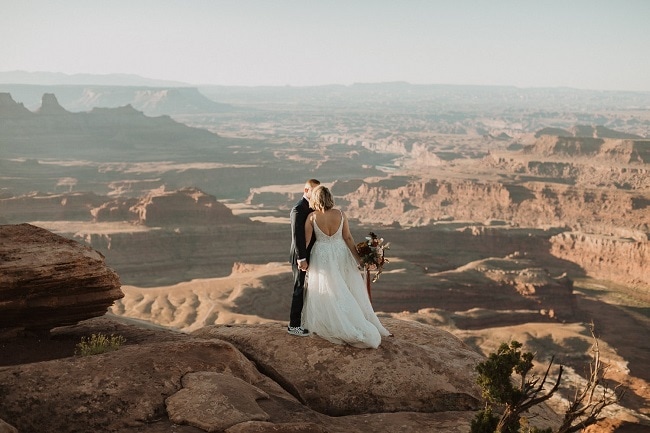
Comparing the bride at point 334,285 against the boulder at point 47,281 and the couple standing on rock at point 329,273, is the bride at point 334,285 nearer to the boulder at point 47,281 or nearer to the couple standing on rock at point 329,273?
the couple standing on rock at point 329,273

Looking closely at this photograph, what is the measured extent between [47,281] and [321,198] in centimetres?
393

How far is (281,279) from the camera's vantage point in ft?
129

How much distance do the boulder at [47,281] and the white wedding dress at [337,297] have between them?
304cm

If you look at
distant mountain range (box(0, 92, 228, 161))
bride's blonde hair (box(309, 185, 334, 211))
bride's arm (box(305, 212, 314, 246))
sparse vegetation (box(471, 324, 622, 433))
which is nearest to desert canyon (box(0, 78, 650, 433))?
sparse vegetation (box(471, 324, 622, 433))

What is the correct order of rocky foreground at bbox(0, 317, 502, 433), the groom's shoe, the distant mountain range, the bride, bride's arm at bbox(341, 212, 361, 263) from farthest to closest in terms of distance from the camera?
the distant mountain range, the groom's shoe, bride's arm at bbox(341, 212, 361, 263), the bride, rocky foreground at bbox(0, 317, 502, 433)

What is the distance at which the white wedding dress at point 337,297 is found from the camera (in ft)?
27.5

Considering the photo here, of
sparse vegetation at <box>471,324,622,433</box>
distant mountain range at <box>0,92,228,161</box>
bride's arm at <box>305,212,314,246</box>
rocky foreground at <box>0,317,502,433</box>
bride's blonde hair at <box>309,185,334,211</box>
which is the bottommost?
distant mountain range at <box>0,92,228,161</box>

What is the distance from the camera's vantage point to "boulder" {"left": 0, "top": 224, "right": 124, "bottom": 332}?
7891mm

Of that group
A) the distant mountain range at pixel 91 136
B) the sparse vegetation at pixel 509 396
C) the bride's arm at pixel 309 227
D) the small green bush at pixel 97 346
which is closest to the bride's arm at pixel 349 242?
the bride's arm at pixel 309 227

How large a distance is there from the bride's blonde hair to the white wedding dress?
1.13 feet

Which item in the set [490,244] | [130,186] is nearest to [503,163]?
[490,244]

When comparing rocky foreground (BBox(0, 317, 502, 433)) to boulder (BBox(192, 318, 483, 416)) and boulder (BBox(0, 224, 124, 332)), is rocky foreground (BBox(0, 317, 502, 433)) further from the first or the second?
boulder (BBox(0, 224, 124, 332))

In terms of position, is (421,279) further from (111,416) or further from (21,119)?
(21,119)

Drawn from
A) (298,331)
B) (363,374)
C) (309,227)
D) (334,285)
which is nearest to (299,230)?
(309,227)
